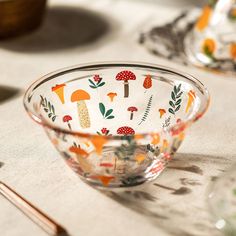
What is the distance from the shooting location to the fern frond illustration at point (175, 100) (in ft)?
2.12

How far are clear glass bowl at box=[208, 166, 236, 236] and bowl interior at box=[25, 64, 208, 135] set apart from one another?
3.5 inches

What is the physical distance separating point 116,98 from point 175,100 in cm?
8

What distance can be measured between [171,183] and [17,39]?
1.73 ft

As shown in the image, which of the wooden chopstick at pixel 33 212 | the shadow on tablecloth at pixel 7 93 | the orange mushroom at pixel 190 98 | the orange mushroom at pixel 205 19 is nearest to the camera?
the wooden chopstick at pixel 33 212

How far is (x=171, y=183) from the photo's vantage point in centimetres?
58

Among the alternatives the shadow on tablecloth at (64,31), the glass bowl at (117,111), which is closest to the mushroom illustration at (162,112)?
the glass bowl at (117,111)

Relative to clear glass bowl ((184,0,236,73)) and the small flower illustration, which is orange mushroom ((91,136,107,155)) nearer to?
→ the small flower illustration

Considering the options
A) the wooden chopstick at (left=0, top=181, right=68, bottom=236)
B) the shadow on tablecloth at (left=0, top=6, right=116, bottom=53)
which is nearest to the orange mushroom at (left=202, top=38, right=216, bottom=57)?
the shadow on tablecloth at (left=0, top=6, right=116, bottom=53)

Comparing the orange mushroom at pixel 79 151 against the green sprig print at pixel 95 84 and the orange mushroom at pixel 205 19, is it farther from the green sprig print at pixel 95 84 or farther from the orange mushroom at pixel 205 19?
the orange mushroom at pixel 205 19

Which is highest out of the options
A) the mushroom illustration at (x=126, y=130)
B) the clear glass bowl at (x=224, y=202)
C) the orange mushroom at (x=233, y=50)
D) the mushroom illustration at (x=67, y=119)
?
the orange mushroom at (x=233, y=50)

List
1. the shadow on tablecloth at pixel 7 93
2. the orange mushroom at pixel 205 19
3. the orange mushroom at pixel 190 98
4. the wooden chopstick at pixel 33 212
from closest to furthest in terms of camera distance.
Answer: the wooden chopstick at pixel 33 212 < the orange mushroom at pixel 190 98 < the shadow on tablecloth at pixel 7 93 < the orange mushroom at pixel 205 19

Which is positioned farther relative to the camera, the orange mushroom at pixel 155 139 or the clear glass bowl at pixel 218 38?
the clear glass bowl at pixel 218 38

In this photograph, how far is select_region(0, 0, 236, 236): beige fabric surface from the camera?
0.52 meters

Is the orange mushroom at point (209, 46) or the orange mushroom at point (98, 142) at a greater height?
the orange mushroom at point (209, 46)
